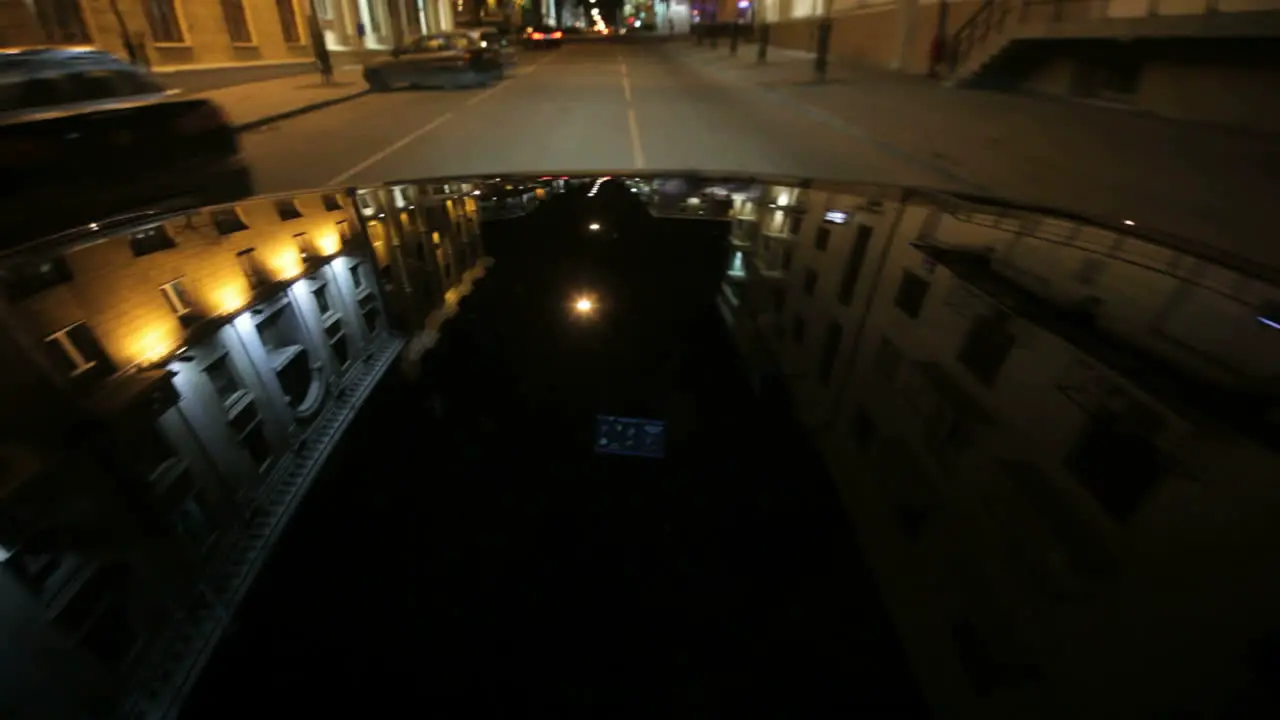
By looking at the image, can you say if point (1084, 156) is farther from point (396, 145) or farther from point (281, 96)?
point (281, 96)

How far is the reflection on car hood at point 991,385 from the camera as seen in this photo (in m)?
0.92

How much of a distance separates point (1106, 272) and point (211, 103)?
8602mm

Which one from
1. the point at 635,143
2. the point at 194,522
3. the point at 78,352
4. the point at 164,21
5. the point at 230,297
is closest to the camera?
the point at 194,522

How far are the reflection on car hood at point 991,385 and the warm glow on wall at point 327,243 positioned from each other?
200 mm

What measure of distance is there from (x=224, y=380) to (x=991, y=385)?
180 cm

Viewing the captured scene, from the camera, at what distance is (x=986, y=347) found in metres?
1.68

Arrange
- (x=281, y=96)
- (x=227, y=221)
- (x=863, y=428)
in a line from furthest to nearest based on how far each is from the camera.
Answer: (x=281, y=96)
(x=227, y=221)
(x=863, y=428)

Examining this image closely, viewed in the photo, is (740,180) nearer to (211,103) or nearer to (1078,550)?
(1078,550)

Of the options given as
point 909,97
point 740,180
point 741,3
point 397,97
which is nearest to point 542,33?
point 741,3

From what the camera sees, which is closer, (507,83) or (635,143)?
(635,143)

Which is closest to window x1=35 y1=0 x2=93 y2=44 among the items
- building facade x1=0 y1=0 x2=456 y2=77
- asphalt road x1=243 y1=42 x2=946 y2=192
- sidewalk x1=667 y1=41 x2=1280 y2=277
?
building facade x1=0 y1=0 x2=456 y2=77

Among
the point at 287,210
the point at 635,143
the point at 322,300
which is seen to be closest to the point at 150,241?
the point at 287,210

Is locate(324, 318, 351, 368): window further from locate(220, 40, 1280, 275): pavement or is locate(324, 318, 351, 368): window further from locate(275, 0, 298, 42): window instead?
locate(275, 0, 298, 42): window

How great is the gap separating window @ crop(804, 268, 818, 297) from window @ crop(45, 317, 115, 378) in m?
1.96
